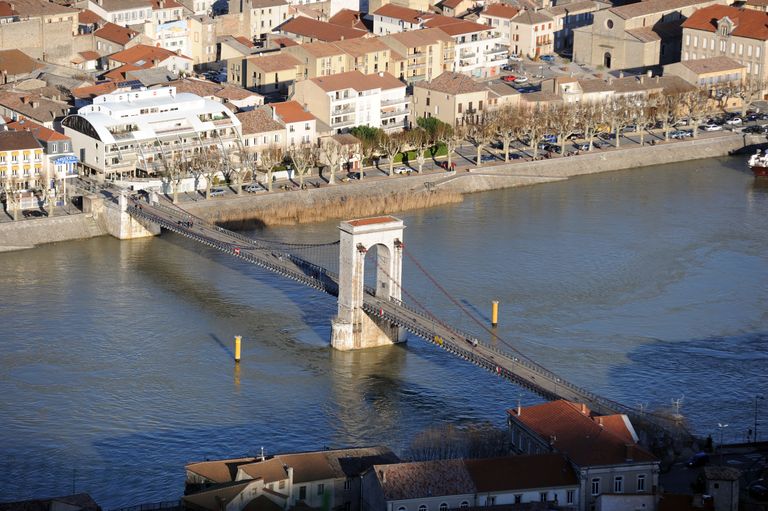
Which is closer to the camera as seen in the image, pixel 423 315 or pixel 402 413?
pixel 402 413

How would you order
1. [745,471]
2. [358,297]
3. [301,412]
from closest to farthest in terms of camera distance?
[745,471], [301,412], [358,297]

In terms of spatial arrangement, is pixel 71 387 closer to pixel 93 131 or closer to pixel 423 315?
pixel 423 315

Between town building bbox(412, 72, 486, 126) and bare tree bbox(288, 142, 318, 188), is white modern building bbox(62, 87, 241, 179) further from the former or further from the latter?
town building bbox(412, 72, 486, 126)

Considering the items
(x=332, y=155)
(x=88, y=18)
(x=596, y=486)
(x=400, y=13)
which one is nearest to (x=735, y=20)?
(x=400, y=13)

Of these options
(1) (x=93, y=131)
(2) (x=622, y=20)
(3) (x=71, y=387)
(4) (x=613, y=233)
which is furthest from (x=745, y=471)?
(2) (x=622, y=20)

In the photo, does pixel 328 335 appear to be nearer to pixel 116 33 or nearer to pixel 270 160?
pixel 270 160

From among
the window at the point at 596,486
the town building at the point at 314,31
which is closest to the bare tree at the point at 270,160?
the town building at the point at 314,31
